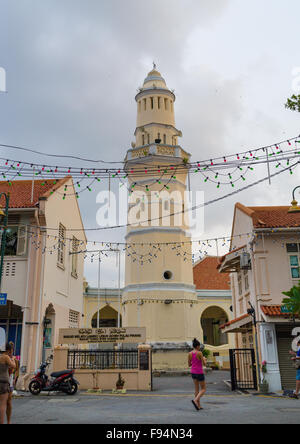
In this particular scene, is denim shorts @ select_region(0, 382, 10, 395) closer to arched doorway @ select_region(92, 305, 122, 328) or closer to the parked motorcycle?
the parked motorcycle

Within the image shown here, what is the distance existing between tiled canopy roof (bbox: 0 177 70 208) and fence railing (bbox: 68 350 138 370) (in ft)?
21.8

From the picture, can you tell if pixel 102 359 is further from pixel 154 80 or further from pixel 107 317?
pixel 154 80

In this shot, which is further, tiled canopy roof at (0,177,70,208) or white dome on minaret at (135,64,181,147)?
white dome on minaret at (135,64,181,147)

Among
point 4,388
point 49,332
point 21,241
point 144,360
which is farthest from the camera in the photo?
point 49,332

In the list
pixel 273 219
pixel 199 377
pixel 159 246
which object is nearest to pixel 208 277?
pixel 159 246

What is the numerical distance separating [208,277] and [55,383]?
88.9ft

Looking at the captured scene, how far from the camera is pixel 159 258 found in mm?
30250

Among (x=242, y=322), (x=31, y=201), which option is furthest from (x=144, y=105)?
(x=242, y=322)

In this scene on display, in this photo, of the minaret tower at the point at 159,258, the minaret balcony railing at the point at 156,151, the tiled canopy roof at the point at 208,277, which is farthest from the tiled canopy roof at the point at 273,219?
the tiled canopy roof at the point at 208,277

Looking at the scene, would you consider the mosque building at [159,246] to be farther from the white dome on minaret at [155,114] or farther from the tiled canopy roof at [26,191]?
the tiled canopy roof at [26,191]

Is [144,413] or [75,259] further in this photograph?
[75,259]

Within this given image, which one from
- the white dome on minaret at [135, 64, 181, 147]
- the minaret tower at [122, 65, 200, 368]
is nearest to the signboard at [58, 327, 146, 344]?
the minaret tower at [122, 65, 200, 368]

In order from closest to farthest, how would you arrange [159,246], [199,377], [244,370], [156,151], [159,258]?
[199,377], [244,370], [159,246], [159,258], [156,151]

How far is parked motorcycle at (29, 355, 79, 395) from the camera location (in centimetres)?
1525
